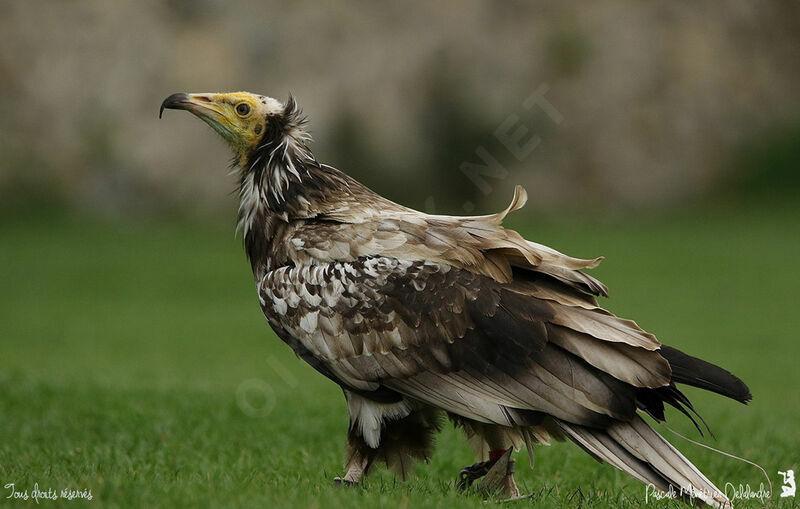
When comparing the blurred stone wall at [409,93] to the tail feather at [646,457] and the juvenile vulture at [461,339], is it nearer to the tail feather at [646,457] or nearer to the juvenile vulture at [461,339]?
the juvenile vulture at [461,339]

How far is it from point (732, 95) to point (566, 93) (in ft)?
15.7

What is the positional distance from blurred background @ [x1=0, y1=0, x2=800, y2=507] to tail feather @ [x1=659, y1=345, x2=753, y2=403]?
43.6 ft

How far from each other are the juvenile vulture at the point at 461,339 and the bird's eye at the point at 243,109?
53cm

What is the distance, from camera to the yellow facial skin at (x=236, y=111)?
6.39 metres

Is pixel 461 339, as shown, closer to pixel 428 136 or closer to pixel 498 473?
pixel 498 473

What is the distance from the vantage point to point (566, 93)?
29.4 m

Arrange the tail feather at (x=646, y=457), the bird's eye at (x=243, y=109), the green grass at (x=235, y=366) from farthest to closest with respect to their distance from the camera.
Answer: the bird's eye at (x=243, y=109) < the green grass at (x=235, y=366) < the tail feather at (x=646, y=457)

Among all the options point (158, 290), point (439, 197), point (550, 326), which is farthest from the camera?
point (439, 197)

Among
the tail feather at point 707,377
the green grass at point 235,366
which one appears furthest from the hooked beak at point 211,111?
the tail feather at point 707,377

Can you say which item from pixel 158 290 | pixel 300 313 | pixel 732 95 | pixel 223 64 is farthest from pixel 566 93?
pixel 300 313

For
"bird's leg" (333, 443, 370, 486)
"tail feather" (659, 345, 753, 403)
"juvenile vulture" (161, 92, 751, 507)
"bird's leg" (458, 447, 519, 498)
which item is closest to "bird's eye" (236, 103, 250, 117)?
"juvenile vulture" (161, 92, 751, 507)

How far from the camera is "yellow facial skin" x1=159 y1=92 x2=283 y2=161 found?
6.39 m

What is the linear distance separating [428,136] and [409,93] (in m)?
1.61

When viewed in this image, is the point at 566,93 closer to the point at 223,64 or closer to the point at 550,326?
the point at 223,64
